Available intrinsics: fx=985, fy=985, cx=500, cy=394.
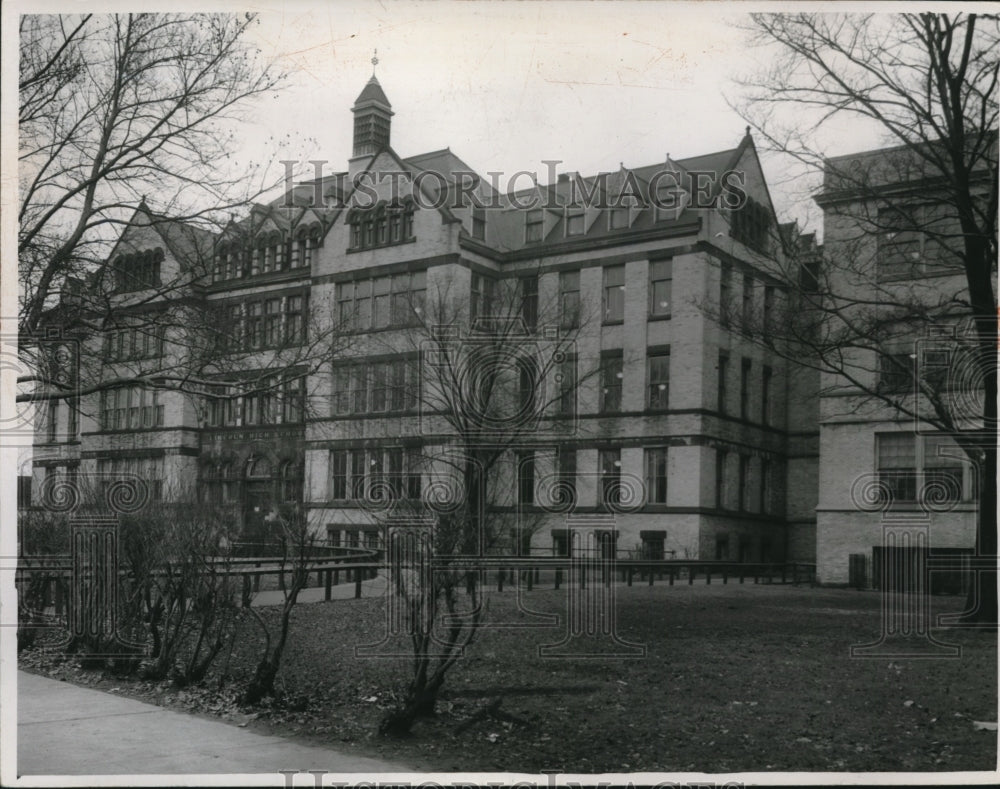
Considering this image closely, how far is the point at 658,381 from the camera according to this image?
27688 millimetres

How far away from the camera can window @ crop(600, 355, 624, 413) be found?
2656cm

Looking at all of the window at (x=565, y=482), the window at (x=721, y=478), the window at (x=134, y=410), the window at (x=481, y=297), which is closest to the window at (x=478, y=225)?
the window at (x=481, y=297)

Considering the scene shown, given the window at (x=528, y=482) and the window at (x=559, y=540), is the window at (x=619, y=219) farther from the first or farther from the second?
the window at (x=559, y=540)

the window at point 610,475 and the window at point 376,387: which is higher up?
the window at point 376,387

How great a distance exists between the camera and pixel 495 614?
47.6 ft

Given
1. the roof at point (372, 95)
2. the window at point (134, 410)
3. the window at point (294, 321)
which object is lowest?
the window at point (134, 410)

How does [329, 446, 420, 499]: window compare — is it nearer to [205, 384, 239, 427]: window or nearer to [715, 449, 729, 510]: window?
[205, 384, 239, 427]: window

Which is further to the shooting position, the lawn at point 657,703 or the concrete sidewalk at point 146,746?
the lawn at point 657,703

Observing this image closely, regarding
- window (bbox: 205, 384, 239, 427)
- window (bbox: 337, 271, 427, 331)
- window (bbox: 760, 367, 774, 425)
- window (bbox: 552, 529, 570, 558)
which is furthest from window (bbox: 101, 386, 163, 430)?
window (bbox: 760, 367, 774, 425)

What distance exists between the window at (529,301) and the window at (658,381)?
6413 mm

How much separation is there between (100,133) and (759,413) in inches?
857

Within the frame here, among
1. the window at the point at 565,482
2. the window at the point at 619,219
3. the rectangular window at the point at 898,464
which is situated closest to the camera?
the rectangular window at the point at 898,464

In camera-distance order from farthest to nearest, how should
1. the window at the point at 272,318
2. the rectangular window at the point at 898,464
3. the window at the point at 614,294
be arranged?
1. the window at the point at 614,294
2. the rectangular window at the point at 898,464
3. the window at the point at 272,318

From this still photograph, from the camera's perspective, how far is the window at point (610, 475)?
25.7 meters
